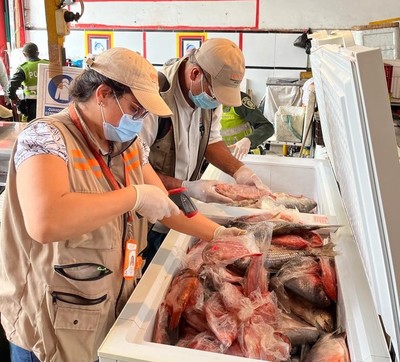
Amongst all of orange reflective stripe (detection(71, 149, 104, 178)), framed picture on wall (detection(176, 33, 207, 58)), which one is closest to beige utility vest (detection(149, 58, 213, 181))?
orange reflective stripe (detection(71, 149, 104, 178))

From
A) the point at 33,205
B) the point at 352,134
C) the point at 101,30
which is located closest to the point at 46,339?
the point at 33,205

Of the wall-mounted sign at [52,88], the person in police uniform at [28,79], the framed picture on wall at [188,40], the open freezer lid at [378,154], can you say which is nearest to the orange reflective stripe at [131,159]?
the open freezer lid at [378,154]

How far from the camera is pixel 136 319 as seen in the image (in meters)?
1.25

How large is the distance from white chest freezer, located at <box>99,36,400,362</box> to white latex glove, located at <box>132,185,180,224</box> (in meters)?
0.24

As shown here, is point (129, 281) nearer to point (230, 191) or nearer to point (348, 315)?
point (348, 315)

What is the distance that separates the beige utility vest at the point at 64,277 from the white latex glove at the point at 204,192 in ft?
2.82

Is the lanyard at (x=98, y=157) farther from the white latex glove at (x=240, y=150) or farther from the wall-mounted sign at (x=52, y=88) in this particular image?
the white latex glove at (x=240, y=150)

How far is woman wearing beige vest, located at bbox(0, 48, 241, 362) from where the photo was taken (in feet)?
3.76

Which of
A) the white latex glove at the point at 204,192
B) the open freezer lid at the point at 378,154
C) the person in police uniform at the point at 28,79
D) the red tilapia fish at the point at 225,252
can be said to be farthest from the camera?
the person in police uniform at the point at 28,79

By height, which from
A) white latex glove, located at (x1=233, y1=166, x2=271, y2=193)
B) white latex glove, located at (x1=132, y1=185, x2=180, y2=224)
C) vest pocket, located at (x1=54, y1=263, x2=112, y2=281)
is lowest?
white latex glove, located at (x1=233, y1=166, x2=271, y2=193)

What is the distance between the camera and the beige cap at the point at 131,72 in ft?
3.95

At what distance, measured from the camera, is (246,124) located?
3.71m

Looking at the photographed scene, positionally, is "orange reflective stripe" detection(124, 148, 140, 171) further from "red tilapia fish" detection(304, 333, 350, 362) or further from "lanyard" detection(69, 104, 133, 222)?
"red tilapia fish" detection(304, 333, 350, 362)

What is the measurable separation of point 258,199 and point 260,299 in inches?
35.8
